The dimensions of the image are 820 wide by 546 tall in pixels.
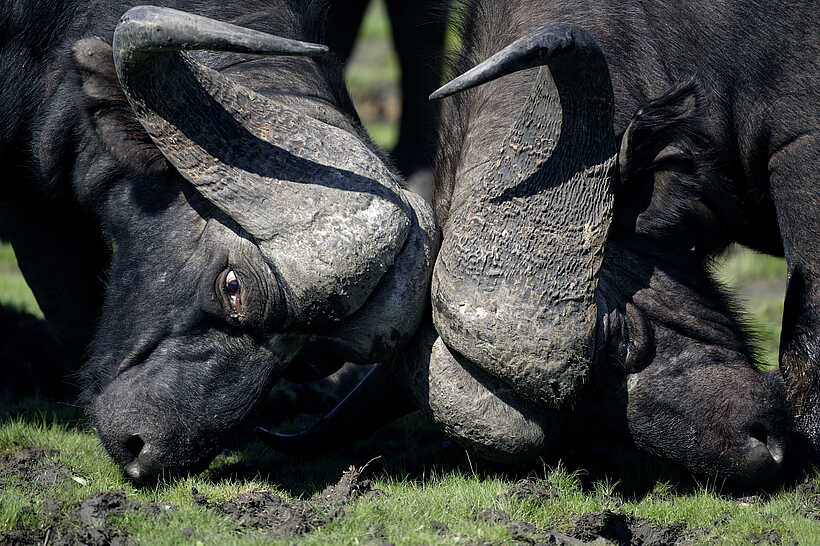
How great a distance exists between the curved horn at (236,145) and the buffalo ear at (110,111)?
238 millimetres

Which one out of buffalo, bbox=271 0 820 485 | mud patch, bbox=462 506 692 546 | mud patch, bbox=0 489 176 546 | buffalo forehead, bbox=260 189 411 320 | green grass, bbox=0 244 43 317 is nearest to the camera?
mud patch, bbox=0 489 176 546

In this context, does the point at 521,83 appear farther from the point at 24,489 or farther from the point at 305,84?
the point at 24,489

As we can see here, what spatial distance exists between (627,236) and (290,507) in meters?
1.89

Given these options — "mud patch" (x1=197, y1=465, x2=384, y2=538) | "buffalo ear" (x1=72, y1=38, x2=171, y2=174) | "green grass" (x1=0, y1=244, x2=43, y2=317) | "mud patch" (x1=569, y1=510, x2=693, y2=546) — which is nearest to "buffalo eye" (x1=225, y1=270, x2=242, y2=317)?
"buffalo ear" (x1=72, y1=38, x2=171, y2=174)

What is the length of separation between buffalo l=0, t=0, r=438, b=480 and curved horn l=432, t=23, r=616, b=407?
0.93 feet

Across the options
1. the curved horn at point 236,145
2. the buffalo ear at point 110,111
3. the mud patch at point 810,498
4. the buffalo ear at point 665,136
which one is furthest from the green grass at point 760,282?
the buffalo ear at point 110,111

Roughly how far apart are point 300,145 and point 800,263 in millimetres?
2300

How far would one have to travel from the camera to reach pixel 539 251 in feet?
14.6

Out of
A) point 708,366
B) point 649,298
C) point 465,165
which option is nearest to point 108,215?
point 465,165

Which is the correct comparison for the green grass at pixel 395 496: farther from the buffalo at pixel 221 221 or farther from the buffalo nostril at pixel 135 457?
the buffalo at pixel 221 221

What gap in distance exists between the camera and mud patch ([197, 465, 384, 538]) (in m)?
4.22

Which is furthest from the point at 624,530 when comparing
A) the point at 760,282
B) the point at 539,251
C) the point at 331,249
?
the point at 760,282

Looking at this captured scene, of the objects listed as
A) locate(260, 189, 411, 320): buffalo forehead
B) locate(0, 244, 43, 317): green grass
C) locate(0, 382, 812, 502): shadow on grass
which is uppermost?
locate(260, 189, 411, 320): buffalo forehead

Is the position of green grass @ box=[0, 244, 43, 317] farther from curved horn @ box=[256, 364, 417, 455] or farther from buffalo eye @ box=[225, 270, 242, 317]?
buffalo eye @ box=[225, 270, 242, 317]
